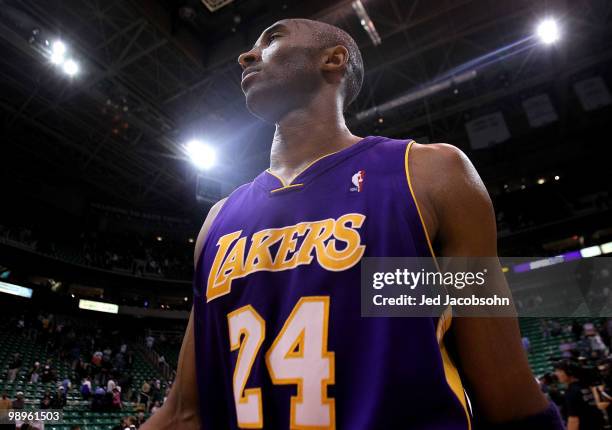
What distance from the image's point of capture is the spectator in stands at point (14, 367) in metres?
12.3

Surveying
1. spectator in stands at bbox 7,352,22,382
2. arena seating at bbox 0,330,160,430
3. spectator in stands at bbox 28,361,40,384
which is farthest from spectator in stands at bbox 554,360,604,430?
spectator in stands at bbox 7,352,22,382

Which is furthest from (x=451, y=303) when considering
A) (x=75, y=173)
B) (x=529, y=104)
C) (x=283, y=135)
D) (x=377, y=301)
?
(x=75, y=173)

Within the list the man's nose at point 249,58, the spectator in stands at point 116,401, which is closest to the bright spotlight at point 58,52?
the spectator in stands at point 116,401

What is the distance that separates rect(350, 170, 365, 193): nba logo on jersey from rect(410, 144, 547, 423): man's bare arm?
0.13m

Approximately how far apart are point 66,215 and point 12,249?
3430 mm

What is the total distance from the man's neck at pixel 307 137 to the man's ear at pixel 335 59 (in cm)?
13

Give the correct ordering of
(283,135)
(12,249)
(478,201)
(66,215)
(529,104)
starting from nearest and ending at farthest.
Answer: (478,201)
(283,135)
(529,104)
(12,249)
(66,215)

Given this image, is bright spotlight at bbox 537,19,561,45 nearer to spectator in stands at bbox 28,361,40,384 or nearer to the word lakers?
the word lakers

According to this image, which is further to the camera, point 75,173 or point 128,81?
point 75,173

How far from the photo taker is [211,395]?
1.08 m

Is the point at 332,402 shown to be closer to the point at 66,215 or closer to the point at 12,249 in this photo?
the point at 12,249

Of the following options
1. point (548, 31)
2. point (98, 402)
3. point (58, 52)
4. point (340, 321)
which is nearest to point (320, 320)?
point (340, 321)

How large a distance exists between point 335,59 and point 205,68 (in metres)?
11.6

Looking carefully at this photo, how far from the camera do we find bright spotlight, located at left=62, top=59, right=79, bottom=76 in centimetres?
1148
